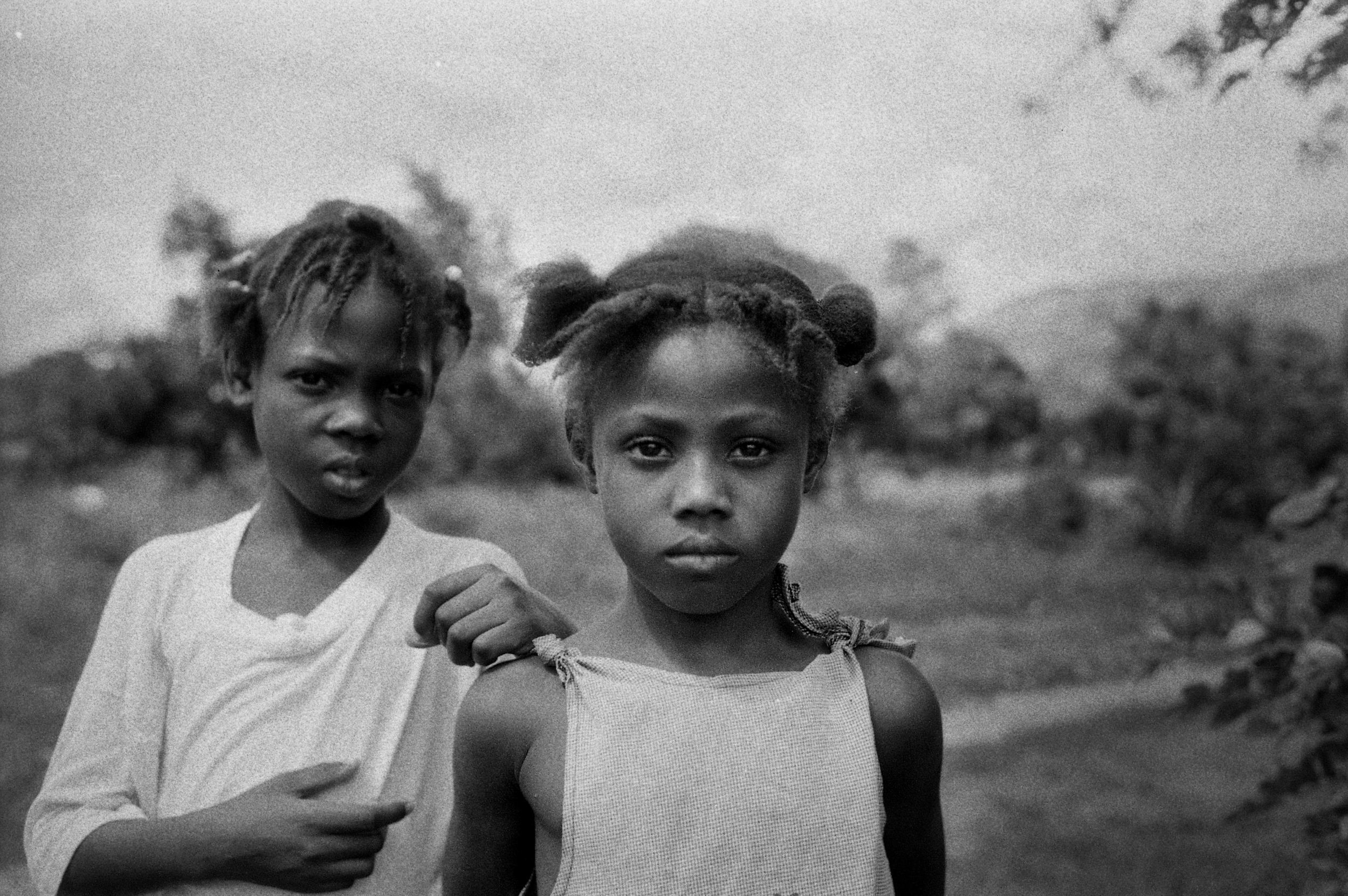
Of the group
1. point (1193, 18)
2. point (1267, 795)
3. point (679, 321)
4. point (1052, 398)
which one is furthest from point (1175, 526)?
point (679, 321)

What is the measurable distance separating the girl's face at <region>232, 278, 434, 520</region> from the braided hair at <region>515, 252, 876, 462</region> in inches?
14.5

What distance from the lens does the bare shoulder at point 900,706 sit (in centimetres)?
148

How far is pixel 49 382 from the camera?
37.8ft

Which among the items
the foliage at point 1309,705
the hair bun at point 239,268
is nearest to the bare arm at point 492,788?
the hair bun at point 239,268

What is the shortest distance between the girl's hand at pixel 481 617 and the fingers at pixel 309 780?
9.6 inches

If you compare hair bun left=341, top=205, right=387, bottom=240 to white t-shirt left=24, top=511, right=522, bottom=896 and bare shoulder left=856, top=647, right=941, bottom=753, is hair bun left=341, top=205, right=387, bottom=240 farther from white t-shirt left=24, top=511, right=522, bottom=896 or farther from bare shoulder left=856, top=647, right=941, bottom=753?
bare shoulder left=856, top=647, right=941, bottom=753

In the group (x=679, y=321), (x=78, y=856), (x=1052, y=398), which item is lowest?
(x=78, y=856)

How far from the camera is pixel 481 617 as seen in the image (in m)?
1.48

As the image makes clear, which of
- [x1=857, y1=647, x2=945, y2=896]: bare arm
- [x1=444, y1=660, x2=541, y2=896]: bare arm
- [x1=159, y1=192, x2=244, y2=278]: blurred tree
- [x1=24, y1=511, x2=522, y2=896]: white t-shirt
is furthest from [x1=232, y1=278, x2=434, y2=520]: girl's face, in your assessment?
[x1=159, y1=192, x2=244, y2=278]: blurred tree

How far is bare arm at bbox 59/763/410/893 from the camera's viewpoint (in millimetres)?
1595

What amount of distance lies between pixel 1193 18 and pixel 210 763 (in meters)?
1.86

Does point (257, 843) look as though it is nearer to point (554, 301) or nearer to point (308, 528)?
point (308, 528)

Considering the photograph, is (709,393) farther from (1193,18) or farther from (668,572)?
(1193,18)

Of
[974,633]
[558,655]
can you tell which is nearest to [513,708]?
[558,655]
